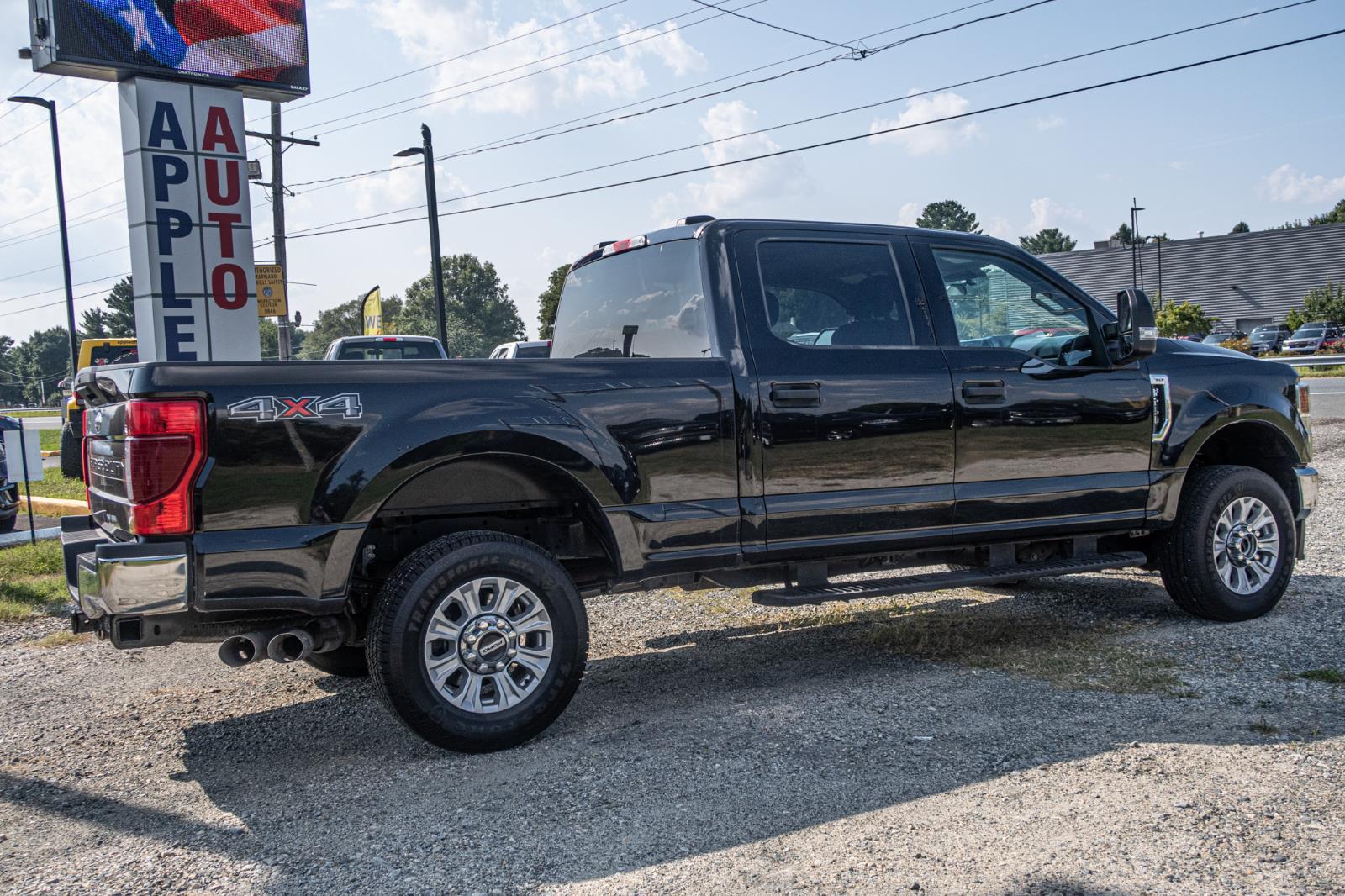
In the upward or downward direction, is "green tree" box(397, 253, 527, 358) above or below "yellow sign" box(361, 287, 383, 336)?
above

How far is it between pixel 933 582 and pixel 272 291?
54.7 ft

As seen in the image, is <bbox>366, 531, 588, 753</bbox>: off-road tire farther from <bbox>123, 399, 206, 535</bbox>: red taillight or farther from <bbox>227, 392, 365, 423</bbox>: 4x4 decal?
<bbox>123, 399, 206, 535</bbox>: red taillight

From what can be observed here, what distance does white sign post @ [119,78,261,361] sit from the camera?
11039 mm

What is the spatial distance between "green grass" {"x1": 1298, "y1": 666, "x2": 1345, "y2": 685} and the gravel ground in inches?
1.0

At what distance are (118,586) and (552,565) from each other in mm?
1522

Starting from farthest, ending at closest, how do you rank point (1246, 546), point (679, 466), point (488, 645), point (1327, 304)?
point (1327, 304)
point (1246, 546)
point (679, 466)
point (488, 645)

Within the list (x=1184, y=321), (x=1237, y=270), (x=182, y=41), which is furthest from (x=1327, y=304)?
(x=182, y=41)

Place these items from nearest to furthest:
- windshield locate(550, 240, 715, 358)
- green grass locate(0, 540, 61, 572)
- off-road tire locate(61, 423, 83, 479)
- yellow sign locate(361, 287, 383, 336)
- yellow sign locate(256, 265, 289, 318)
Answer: windshield locate(550, 240, 715, 358) < off-road tire locate(61, 423, 83, 479) < green grass locate(0, 540, 61, 572) < yellow sign locate(256, 265, 289, 318) < yellow sign locate(361, 287, 383, 336)

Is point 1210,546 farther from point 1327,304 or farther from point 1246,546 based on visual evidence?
point 1327,304

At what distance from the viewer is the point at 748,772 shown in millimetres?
3965

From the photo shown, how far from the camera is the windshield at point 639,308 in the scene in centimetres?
503

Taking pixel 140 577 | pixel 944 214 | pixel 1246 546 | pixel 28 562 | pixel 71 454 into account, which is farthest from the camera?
pixel 944 214

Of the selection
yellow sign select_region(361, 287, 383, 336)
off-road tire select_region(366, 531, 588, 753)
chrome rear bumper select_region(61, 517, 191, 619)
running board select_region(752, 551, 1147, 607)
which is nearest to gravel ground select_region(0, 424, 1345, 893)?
off-road tire select_region(366, 531, 588, 753)

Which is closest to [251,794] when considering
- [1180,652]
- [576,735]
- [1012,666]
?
[576,735]
